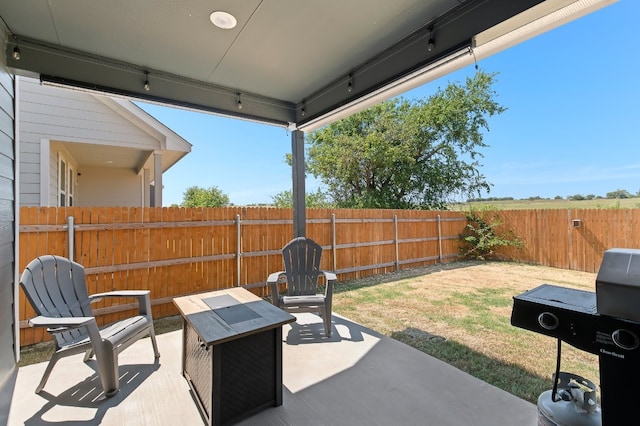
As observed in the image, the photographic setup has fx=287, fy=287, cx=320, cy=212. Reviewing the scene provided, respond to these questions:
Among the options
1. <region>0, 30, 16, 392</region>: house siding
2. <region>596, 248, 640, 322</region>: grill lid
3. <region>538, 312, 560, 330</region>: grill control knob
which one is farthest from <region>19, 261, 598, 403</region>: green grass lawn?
<region>596, 248, 640, 322</region>: grill lid

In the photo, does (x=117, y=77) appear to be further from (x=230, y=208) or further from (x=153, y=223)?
(x=230, y=208)

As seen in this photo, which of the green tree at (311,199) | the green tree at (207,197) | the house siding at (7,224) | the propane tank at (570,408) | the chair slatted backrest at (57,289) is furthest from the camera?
the green tree at (207,197)

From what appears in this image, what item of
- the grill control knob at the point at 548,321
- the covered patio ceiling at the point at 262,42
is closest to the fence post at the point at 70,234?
the covered patio ceiling at the point at 262,42

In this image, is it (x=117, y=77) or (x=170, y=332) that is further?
(x=170, y=332)

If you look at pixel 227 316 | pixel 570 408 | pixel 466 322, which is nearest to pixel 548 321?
pixel 570 408

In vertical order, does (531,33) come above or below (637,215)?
above

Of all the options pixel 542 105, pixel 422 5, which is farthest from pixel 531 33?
pixel 542 105

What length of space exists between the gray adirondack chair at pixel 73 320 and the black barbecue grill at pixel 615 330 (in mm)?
2721

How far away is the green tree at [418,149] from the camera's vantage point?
10469mm

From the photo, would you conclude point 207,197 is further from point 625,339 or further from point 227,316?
point 625,339

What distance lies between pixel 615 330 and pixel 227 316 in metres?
2.06

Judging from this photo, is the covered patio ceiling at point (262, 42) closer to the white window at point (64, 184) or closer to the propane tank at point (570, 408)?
the propane tank at point (570, 408)

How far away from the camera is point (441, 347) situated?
287 centimetres

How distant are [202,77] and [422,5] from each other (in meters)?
2.32
